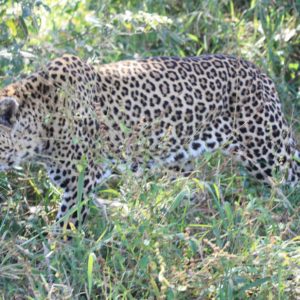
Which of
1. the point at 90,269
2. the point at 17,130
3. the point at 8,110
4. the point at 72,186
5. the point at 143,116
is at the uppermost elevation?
the point at 8,110

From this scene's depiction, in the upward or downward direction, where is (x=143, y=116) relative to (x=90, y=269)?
downward

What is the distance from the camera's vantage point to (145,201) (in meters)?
5.77

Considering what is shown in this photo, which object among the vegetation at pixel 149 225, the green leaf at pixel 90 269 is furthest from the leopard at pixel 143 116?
the green leaf at pixel 90 269

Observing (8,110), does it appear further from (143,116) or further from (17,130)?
(143,116)

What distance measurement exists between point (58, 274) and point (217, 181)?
5.47 ft

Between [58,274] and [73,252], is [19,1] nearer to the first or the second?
[73,252]

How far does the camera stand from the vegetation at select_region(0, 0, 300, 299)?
5566mm

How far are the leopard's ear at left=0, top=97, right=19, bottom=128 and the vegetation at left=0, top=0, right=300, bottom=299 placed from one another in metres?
0.63

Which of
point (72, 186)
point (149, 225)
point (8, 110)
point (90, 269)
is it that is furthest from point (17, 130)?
point (90, 269)

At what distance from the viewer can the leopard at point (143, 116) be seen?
6781 millimetres

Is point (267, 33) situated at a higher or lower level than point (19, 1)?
lower

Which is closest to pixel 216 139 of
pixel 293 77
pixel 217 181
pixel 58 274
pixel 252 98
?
pixel 252 98

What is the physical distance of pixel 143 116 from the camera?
739 cm

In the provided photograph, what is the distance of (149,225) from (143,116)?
184 cm
